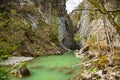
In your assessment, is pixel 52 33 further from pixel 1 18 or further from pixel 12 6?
pixel 1 18

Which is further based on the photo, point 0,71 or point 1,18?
point 1,18

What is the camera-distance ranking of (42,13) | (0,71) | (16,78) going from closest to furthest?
(0,71), (16,78), (42,13)

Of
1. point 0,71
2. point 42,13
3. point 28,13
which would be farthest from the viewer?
point 42,13

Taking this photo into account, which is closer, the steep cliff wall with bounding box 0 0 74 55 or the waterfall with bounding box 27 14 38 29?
the steep cliff wall with bounding box 0 0 74 55


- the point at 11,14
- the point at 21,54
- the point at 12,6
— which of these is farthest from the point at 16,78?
the point at 12,6

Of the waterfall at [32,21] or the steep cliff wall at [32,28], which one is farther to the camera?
the waterfall at [32,21]

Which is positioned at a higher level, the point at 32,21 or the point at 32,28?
the point at 32,21

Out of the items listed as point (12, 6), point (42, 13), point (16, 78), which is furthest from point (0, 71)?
point (42, 13)

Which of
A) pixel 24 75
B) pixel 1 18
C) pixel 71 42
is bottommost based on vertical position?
pixel 71 42

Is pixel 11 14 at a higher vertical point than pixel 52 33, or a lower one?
higher

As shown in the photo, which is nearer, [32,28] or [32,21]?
[32,28]

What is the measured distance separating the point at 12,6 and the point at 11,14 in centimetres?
235

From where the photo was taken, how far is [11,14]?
3356 centimetres

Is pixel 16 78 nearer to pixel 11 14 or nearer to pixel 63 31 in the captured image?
pixel 11 14
